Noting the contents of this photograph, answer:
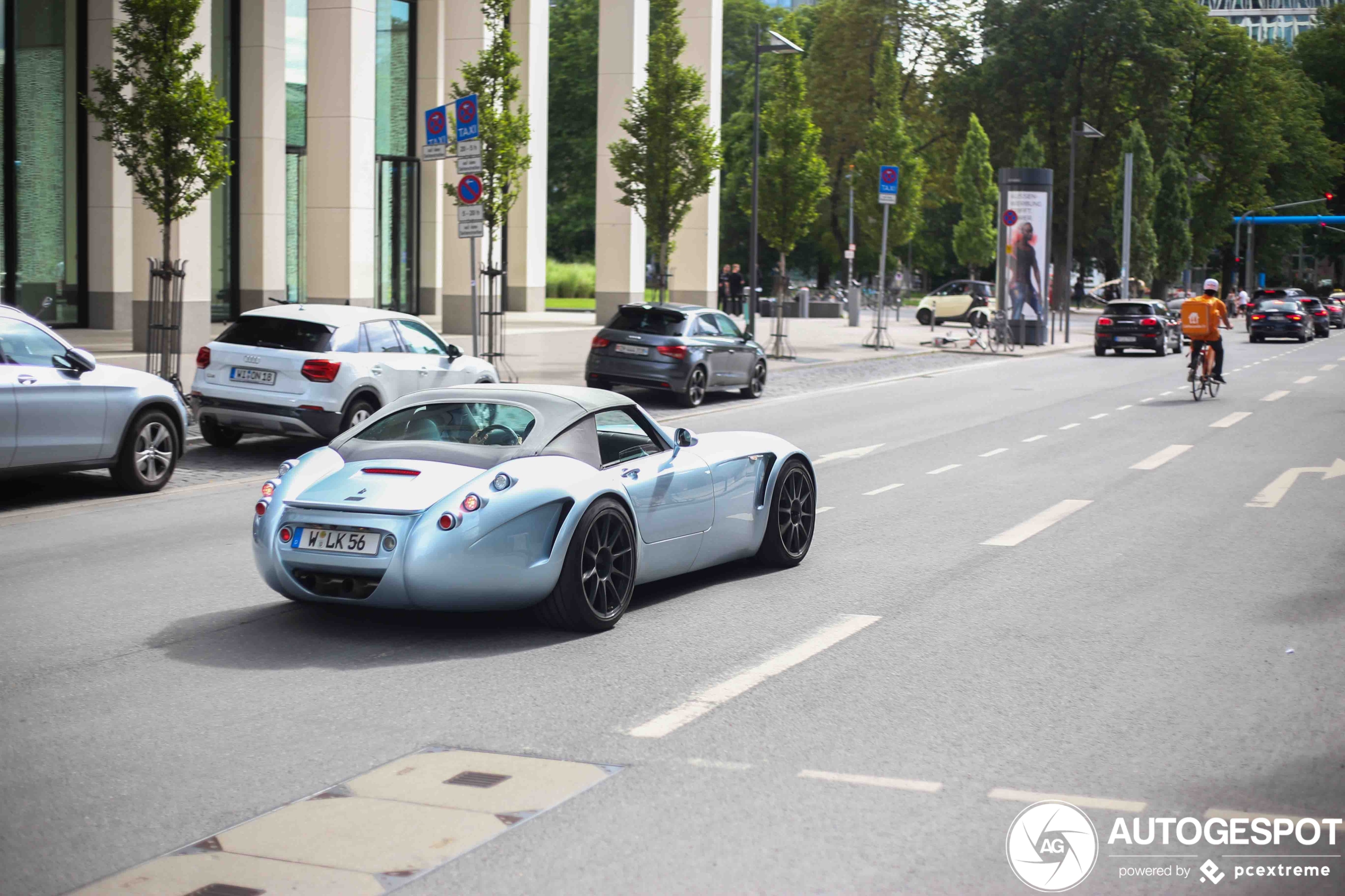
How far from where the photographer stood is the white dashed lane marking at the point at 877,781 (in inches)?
205

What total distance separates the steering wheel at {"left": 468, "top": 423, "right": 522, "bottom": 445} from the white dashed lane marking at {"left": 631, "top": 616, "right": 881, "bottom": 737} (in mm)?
1679

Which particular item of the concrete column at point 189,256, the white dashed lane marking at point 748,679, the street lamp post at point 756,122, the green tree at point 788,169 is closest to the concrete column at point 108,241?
the concrete column at point 189,256

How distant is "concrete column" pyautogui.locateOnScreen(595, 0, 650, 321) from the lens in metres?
39.2

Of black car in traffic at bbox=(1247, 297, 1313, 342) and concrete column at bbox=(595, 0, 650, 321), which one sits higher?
concrete column at bbox=(595, 0, 650, 321)

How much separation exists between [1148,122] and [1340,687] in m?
67.8

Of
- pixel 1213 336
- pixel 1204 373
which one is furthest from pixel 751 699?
pixel 1204 373

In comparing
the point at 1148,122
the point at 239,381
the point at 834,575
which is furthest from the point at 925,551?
the point at 1148,122

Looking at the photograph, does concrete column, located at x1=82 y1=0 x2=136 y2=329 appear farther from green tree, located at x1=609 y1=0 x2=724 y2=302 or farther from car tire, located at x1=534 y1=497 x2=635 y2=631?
car tire, located at x1=534 y1=497 x2=635 y2=631

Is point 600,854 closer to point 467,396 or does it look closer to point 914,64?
point 467,396

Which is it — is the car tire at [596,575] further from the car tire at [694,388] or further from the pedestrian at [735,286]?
the pedestrian at [735,286]

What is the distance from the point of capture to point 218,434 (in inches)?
629

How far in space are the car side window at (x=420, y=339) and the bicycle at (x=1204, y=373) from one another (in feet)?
43.0

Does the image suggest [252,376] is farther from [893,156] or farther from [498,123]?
[893,156]

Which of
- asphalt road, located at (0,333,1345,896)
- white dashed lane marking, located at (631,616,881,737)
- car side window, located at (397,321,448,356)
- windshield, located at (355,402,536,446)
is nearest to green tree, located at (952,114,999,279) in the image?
car side window, located at (397,321,448,356)
